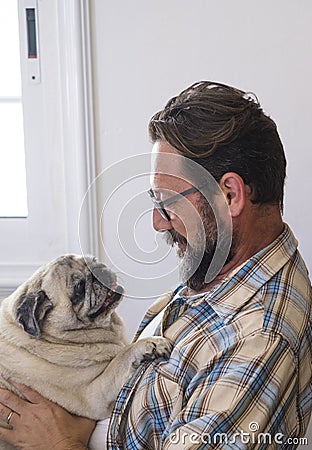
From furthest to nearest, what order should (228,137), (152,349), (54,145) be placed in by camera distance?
(54,145)
(152,349)
(228,137)

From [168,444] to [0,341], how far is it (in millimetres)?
479

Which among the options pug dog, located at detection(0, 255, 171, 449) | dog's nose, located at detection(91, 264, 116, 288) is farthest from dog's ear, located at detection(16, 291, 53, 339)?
dog's nose, located at detection(91, 264, 116, 288)

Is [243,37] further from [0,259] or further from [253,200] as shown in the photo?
[0,259]

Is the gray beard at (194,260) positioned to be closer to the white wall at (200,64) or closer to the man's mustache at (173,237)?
the man's mustache at (173,237)

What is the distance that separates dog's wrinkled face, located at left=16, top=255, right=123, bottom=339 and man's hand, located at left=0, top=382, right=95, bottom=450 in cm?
13

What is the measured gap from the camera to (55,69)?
1.87 metres

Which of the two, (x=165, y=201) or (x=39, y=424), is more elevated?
(x=165, y=201)

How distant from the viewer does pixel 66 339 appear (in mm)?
1427

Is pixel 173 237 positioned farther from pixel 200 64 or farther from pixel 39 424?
pixel 200 64

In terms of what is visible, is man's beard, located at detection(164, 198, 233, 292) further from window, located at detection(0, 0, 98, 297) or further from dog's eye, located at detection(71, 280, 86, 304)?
window, located at detection(0, 0, 98, 297)

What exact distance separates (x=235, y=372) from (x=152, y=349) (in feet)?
0.79

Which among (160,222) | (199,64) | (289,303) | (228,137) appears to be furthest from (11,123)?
(289,303)

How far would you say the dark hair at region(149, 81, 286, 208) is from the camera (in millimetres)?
1188

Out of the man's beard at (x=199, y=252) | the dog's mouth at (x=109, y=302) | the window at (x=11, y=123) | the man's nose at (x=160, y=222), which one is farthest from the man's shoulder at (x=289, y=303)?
the window at (x=11, y=123)
